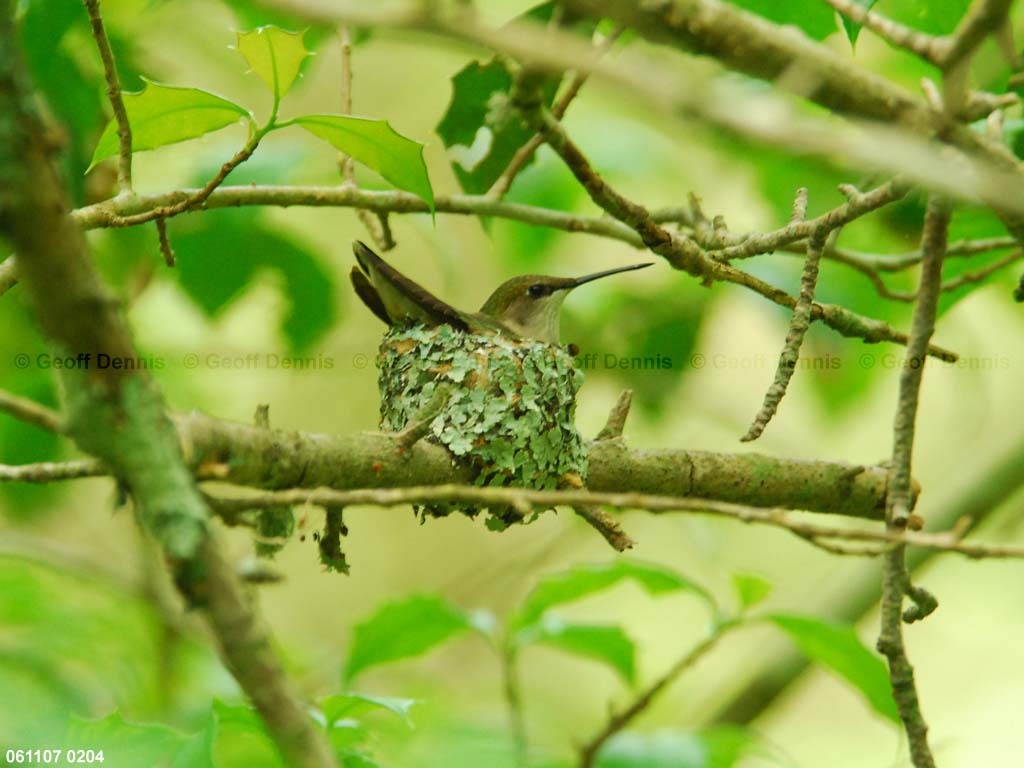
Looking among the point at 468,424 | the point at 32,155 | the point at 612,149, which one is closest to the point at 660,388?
the point at 612,149

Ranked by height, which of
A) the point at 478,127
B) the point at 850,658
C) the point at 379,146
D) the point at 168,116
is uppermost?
the point at 478,127

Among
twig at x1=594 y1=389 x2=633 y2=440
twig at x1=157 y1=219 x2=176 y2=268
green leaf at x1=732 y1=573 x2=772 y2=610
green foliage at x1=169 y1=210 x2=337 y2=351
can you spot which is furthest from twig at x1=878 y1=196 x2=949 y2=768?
green foliage at x1=169 y1=210 x2=337 y2=351

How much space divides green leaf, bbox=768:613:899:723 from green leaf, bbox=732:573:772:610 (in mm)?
120

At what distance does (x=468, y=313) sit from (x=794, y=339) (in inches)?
81.0

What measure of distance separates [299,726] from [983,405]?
480 cm

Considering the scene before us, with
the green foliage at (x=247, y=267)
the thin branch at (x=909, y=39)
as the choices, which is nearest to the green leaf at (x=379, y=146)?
the thin branch at (x=909, y=39)

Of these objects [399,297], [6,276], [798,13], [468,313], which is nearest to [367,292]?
[399,297]

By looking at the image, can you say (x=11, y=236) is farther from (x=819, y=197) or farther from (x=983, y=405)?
(x=983, y=405)

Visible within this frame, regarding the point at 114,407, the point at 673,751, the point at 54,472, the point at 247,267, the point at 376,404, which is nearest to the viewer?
the point at 114,407

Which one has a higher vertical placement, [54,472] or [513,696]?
[513,696]

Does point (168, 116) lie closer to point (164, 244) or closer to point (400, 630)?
point (164, 244)

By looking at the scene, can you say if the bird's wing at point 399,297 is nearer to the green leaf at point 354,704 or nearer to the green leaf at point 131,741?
the green leaf at point 354,704

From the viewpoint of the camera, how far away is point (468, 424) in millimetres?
2736

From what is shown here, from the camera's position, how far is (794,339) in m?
Answer: 2.01
